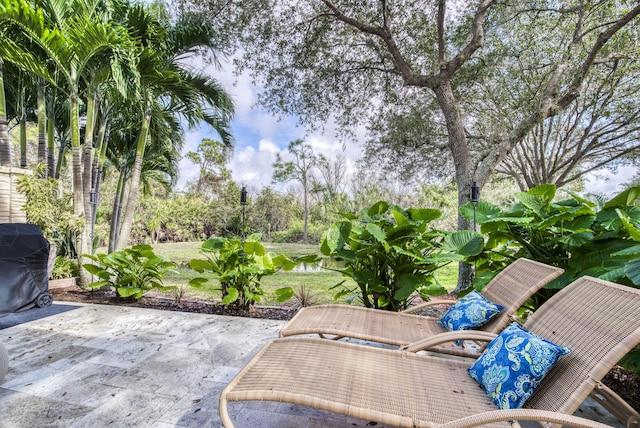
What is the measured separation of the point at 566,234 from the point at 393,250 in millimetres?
1279

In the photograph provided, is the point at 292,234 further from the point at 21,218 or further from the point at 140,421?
the point at 140,421

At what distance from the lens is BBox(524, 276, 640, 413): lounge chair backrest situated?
107cm

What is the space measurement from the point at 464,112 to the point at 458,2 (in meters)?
2.58

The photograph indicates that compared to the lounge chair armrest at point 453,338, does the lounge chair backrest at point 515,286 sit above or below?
above

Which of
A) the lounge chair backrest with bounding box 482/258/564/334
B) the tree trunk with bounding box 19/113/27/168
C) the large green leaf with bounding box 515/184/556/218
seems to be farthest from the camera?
the tree trunk with bounding box 19/113/27/168

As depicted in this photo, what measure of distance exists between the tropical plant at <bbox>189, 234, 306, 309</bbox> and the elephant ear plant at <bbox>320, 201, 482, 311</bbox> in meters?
0.62

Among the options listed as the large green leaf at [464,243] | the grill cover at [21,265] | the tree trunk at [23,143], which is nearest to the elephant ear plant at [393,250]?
the large green leaf at [464,243]

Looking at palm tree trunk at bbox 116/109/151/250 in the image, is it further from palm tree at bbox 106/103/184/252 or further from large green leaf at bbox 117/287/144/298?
large green leaf at bbox 117/287/144/298

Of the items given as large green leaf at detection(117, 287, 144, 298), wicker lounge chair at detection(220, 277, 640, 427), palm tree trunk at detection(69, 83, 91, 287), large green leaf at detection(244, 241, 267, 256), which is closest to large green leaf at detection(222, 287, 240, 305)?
large green leaf at detection(244, 241, 267, 256)

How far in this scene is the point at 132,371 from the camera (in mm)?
2047

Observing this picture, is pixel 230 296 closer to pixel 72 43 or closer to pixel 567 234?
pixel 567 234

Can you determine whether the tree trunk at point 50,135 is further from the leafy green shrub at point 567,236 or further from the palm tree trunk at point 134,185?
the leafy green shrub at point 567,236

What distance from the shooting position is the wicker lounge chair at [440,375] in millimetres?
1087

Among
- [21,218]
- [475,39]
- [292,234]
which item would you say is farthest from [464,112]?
[292,234]
